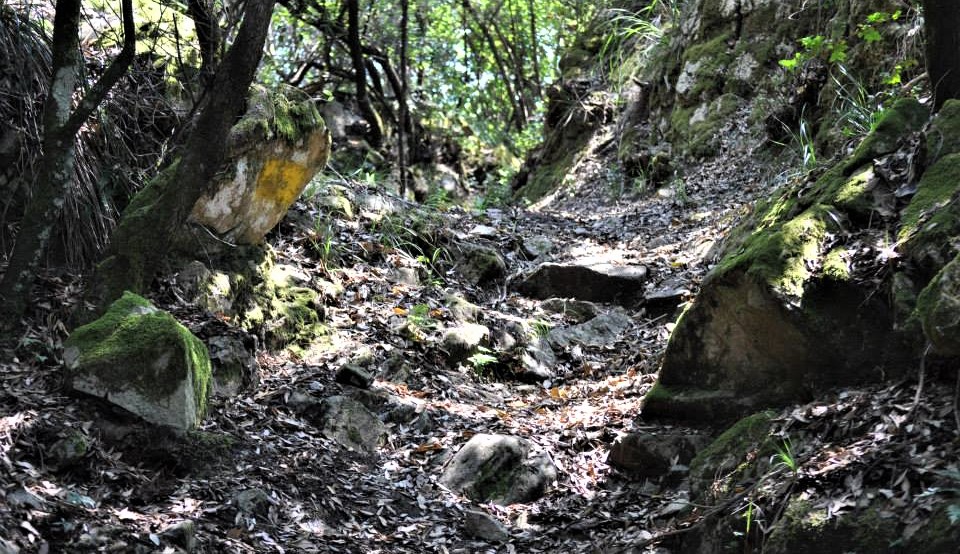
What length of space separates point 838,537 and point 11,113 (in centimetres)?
495

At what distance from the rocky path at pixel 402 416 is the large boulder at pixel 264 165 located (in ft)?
1.78

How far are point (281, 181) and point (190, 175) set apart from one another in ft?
5.29

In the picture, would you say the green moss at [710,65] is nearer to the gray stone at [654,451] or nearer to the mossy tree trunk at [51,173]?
the gray stone at [654,451]

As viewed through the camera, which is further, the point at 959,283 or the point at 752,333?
the point at 752,333

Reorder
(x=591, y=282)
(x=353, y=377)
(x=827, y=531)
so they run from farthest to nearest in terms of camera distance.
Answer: (x=591, y=282)
(x=353, y=377)
(x=827, y=531)

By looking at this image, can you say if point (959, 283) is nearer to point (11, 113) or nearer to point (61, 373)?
point (61, 373)

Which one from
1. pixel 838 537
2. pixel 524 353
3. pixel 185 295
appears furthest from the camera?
pixel 524 353

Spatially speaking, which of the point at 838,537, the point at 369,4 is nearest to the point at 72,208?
the point at 838,537

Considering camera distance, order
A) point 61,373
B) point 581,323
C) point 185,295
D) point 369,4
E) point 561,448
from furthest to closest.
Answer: point 369,4, point 581,323, point 185,295, point 561,448, point 61,373

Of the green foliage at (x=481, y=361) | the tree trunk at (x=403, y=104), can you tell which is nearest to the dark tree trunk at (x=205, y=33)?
the green foliage at (x=481, y=361)

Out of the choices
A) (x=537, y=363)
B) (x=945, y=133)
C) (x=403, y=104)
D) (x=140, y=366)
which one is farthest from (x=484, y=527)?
(x=403, y=104)

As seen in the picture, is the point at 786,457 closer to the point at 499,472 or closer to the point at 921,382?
the point at 921,382

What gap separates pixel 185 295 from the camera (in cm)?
540

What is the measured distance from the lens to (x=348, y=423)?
4.93 m
